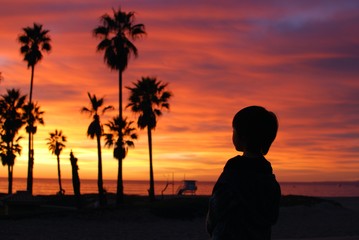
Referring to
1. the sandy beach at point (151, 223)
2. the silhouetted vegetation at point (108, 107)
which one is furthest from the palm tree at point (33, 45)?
the sandy beach at point (151, 223)

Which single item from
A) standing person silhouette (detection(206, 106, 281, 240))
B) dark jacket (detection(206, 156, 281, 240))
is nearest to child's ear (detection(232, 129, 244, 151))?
standing person silhouette (detection(206, 106, 281, 240))

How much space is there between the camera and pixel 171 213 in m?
32.3

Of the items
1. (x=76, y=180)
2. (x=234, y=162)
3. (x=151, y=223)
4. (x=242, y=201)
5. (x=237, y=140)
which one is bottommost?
(x=151, y=223)

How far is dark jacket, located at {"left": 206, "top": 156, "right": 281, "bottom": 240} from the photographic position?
109 inches

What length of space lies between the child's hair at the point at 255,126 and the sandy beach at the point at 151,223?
69.0 ft

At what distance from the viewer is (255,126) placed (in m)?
2.90

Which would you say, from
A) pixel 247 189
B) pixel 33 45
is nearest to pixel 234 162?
pixel 247 189

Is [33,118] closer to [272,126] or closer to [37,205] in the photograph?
[37,205]

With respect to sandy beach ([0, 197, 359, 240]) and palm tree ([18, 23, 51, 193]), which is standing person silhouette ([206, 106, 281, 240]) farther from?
palm tree ([18, 23, 51, 193])

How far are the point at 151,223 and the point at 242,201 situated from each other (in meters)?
28.0

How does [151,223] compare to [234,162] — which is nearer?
[234,162]

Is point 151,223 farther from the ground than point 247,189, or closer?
closer

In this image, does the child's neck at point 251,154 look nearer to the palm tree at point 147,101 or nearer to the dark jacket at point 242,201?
the dark jacket at point 242,201

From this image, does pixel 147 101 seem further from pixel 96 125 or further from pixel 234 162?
pixel 234 162
